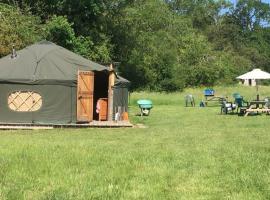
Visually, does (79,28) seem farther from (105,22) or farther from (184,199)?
(184,199)

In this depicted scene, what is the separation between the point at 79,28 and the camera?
3622 cm

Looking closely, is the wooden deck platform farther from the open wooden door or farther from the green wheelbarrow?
the green wheelbarrow

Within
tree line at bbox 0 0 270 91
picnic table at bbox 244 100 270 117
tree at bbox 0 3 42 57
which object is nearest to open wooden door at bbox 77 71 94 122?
picnic table at bbox 244 100 270 117

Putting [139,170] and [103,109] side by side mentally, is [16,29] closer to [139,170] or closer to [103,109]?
[103,109]

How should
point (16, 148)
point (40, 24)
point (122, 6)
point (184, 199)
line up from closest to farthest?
1. point (184, 199)
2. point (16, 148)
3. point (40, 24)
4. point (122, 6)

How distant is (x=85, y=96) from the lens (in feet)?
58.7

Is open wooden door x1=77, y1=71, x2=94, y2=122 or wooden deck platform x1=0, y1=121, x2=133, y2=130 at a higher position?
open wooden door x1=77, y1=71, x2=94, y2=122

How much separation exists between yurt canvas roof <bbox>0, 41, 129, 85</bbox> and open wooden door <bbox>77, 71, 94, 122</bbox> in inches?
10.4

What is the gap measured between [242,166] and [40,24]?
1105 inches

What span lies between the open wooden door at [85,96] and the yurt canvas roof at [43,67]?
26 cm

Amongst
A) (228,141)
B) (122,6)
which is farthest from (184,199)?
(122,6)

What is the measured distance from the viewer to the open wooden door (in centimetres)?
1775

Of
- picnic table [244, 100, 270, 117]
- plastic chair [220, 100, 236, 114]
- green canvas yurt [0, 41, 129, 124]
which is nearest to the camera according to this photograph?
green canvas yurt [0, 41, 129, 124]

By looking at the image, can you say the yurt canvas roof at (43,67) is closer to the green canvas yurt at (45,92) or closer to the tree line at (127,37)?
the green canvas yurt at (45,92)
